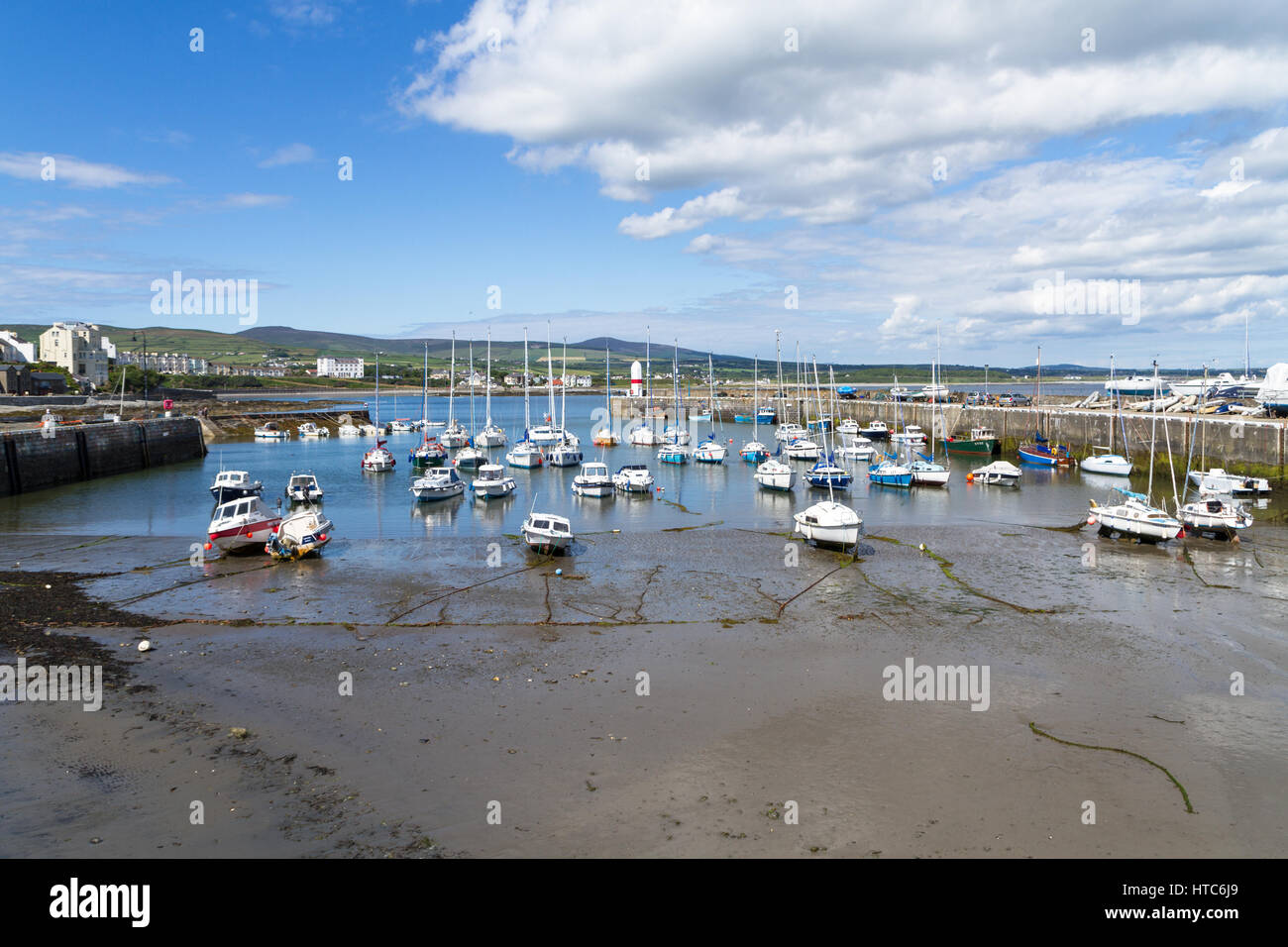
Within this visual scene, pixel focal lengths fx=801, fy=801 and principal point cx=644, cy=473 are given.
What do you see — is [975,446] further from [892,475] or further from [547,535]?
[547,535]

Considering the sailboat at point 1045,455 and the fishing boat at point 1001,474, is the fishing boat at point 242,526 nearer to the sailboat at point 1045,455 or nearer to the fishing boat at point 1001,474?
the fishing boat at point 1001,474

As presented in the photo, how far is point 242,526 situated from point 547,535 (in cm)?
1102

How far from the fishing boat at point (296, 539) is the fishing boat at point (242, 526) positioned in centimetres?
43

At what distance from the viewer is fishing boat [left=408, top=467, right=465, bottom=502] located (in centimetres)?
4478

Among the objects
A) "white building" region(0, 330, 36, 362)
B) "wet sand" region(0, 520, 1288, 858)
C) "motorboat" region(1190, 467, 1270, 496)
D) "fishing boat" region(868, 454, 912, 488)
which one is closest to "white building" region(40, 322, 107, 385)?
"white building" region(0, 330, 36, 362)

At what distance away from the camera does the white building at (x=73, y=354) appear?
12688 cm

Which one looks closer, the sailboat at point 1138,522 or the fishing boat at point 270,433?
the sailboat at point 1138,522

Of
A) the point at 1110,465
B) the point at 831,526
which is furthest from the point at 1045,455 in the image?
the point at 831,526

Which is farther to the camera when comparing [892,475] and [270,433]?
[270,433]

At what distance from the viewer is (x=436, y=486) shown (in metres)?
45.1

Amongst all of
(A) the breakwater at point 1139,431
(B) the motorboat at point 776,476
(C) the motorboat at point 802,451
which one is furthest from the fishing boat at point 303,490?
(A) the breakwater at point 1139,431

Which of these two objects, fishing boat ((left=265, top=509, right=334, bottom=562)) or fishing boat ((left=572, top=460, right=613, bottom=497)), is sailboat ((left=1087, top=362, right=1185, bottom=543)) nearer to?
fishing boat ((left=572, top=460, right=613, bottom=497))

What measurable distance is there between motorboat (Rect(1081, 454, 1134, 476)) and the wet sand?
29.9 metres
